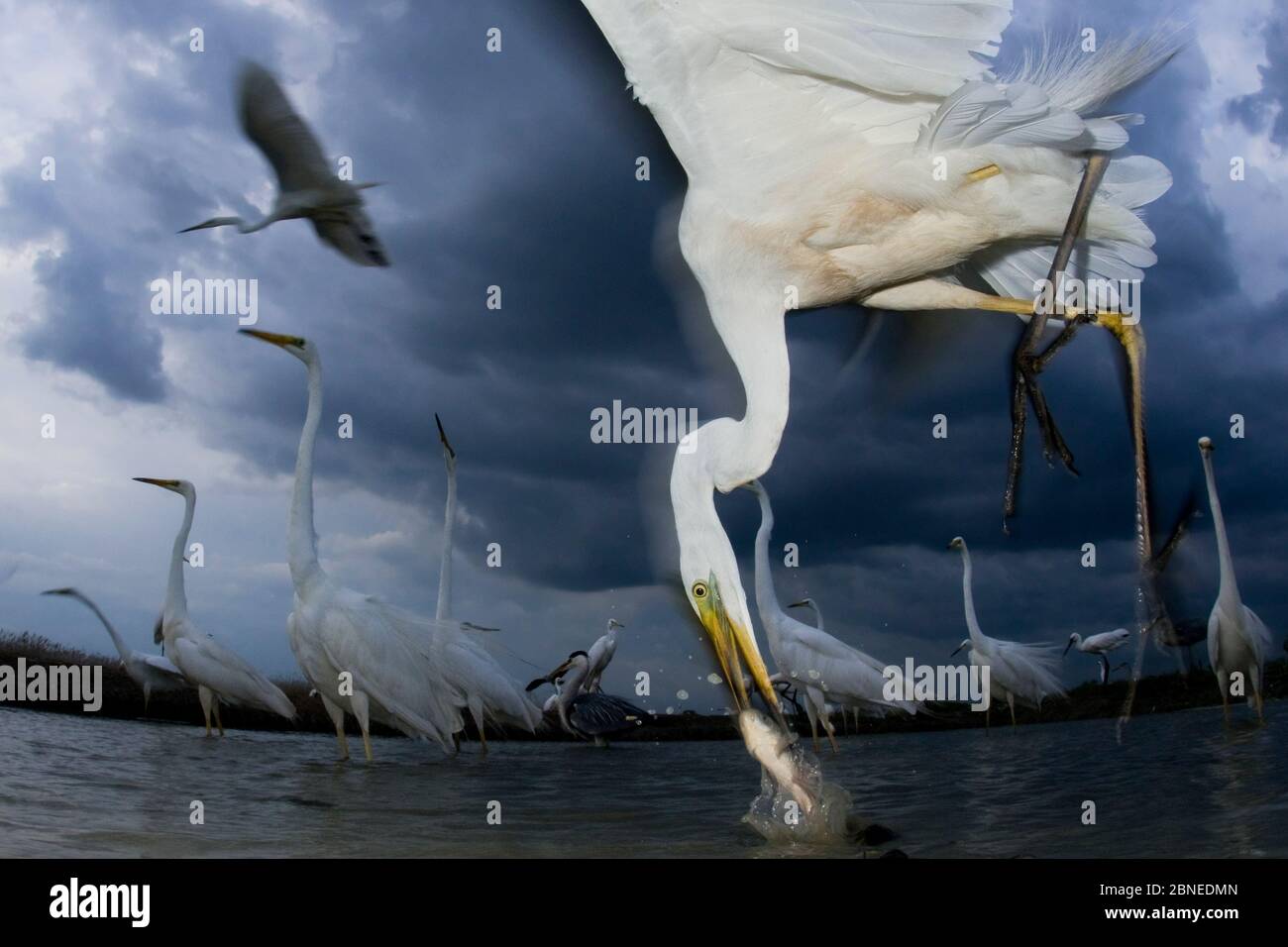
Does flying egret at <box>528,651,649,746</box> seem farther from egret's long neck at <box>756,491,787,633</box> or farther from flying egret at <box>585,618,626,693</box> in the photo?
egret's long neck at <box>756,491,787,633</box>

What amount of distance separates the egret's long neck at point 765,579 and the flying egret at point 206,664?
10.3 ft

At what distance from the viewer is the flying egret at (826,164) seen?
12.6ft

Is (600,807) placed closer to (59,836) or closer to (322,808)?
(322,808)

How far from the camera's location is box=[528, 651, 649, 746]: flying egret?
7.28 m

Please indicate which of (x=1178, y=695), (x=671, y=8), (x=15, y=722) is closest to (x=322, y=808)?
(x=15, y=722)

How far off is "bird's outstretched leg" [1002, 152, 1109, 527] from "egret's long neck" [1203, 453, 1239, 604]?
2.49 m

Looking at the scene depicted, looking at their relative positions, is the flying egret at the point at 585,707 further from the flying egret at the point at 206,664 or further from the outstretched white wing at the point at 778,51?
the outstretched white wing at the point at 778,51

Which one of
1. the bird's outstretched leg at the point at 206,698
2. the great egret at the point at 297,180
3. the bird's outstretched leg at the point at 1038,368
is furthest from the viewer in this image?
the bird's outstretched leg at the point at 206,698

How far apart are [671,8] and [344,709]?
4380 millimetres

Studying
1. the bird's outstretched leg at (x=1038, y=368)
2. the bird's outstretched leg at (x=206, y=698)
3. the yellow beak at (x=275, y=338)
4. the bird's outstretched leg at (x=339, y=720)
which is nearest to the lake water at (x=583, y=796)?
the bird's outstretched leg at (x=206, y=698)

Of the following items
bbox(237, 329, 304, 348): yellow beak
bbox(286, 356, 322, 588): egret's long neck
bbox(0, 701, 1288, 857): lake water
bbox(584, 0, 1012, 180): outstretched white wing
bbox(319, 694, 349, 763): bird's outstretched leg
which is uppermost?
bbox(584, 0, 1012, 180): outstretched white wing

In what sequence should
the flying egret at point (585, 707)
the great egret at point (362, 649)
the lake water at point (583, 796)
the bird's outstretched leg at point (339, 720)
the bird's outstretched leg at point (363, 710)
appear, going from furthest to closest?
the flying egret at point (585, 707), the bird's outstretched leg at point (339, 720), the bird's outstretched leg at point (363, 710), the great egret at point (362, 649), the lake water at point (583, 796)


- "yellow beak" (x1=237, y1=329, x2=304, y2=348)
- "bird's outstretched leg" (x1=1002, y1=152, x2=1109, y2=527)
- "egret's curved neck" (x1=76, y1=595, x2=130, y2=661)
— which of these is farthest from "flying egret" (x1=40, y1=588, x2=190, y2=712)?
"bird's outstretched leg" (x1=1002, y1=152, x2=1109, y2=527)

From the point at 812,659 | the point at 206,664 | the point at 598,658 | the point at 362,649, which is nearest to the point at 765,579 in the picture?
the point at 812,659
